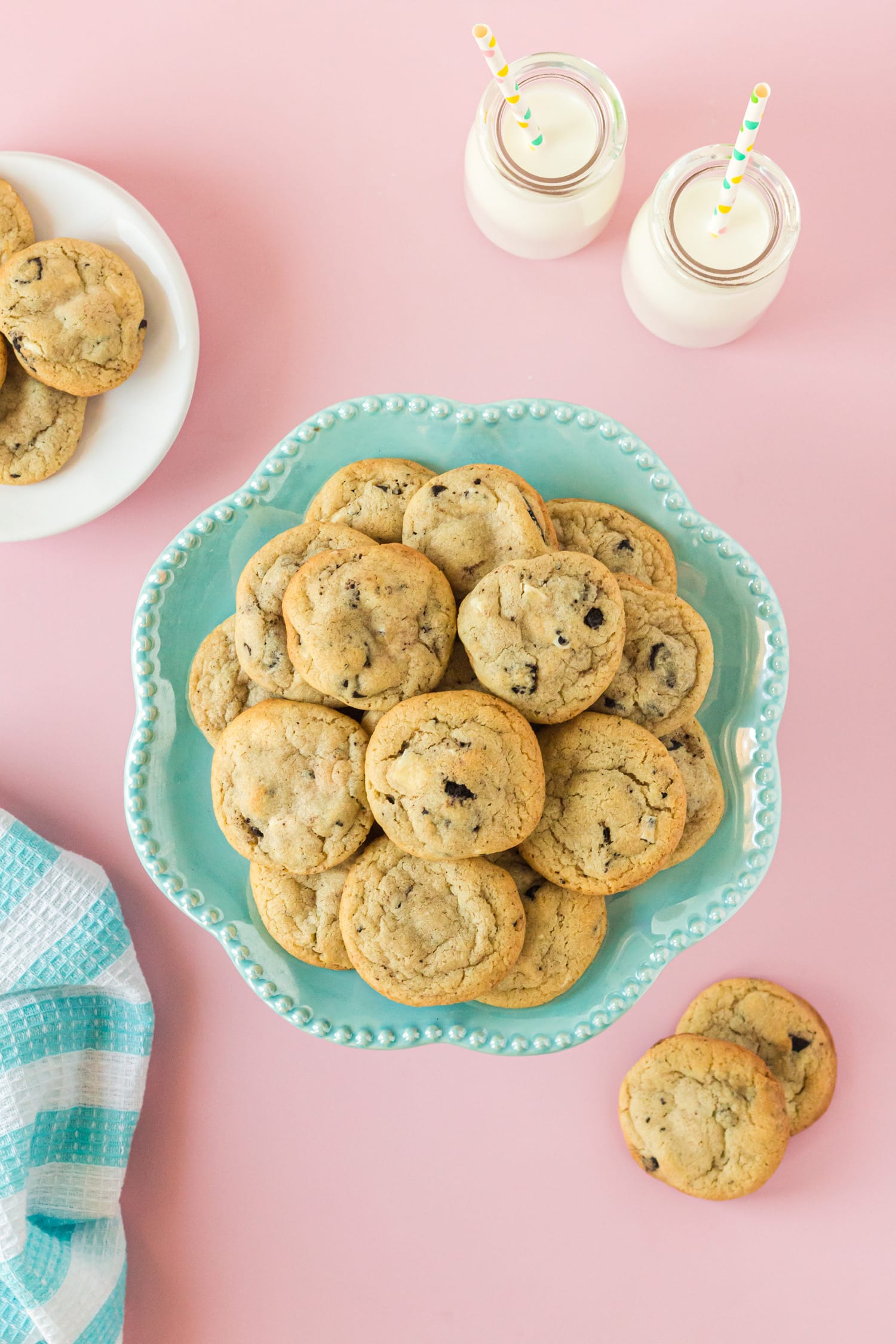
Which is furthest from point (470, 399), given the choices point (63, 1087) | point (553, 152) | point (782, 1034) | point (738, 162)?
point (63, 1087)

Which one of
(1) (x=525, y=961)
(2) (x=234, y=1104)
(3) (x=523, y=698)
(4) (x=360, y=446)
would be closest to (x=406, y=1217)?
(2) (x=234, y=1104)

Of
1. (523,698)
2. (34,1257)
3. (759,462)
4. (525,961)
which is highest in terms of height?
(759,462)

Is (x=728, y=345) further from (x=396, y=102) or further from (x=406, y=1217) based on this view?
(x=406, y=1217)

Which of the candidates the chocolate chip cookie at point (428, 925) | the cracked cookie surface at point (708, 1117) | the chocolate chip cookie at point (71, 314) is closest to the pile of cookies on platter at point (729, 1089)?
the cracked cookie surface at point (708, 1117)

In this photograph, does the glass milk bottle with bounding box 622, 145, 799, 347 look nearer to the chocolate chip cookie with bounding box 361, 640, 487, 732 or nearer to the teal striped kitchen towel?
the chocolate chip cookie with bounding box 361, 640, 487, 732

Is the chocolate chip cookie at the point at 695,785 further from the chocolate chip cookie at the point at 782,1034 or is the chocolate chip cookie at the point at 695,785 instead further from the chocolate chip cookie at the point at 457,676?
the chocolate chip cookie at the point at 782,1034

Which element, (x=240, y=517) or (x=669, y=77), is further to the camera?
(x=669, y=77)

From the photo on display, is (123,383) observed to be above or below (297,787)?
above

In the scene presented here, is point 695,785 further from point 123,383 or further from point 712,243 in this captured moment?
point 123,383
